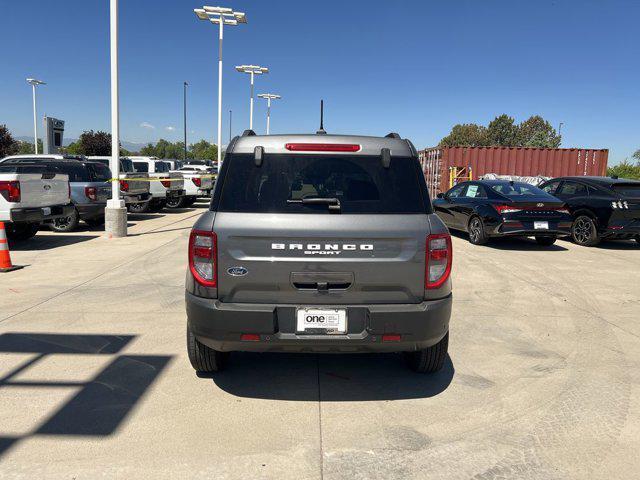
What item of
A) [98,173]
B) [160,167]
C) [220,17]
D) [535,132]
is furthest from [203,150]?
[98,173]

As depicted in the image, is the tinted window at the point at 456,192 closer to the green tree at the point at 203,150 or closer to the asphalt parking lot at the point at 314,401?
the asphalt parking lot at the point at 314,401

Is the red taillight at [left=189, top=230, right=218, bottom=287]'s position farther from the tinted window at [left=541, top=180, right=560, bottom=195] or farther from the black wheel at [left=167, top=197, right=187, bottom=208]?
the black wheel at [left=167, top=197, right=187, bottom=208]

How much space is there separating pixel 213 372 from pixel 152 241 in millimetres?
7751

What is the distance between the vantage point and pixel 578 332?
5.10m

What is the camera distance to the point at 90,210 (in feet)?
41.1

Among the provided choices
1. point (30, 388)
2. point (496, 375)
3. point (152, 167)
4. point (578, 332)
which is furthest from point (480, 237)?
point (152, 167)

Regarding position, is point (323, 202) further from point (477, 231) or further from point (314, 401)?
point (477, 231)

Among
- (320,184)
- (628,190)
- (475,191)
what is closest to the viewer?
(320,184)

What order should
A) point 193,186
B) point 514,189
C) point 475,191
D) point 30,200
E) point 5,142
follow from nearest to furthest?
point 30,200
point 514,189
point 475,191
point 193,186
point 5,142

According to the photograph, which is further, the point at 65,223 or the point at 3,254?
the point at 65,223

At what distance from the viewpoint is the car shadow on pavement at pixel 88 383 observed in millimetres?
3039

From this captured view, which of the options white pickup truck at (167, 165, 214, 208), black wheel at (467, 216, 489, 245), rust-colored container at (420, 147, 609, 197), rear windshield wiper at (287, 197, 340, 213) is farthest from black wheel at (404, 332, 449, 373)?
rust-colored container at (420, 147, 609, 197)

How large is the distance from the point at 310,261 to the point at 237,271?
0.45m

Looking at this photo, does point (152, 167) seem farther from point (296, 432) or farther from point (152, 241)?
point (296, 432)
